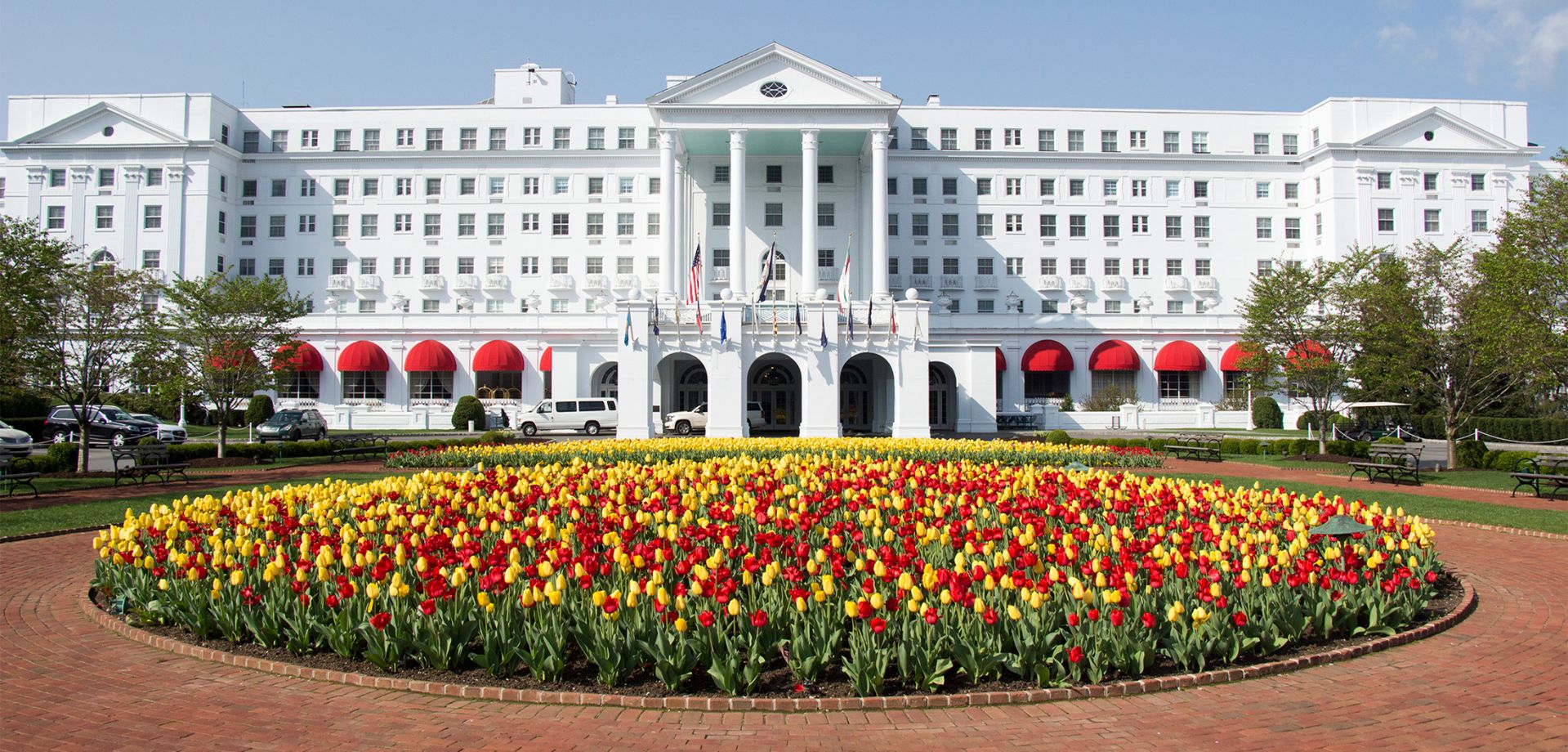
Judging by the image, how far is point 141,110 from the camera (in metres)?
62.5

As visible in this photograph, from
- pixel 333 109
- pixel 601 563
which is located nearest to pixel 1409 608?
pixel 601 563

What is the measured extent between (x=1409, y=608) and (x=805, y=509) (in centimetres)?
637

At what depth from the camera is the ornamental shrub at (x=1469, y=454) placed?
3122 cm

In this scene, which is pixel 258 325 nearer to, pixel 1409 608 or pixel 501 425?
pixel 501 425

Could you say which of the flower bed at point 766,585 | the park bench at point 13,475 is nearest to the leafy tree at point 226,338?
the park bench at point 13,475

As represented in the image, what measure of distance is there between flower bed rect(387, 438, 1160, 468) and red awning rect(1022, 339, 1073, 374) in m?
30.6

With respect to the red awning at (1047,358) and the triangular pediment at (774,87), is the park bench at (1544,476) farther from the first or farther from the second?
the triangular pediment at (774,87)

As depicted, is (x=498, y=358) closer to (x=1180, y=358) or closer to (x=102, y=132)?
(x=102, y=132)

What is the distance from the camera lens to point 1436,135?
62.7 meters

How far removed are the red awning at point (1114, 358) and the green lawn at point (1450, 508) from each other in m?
35.7

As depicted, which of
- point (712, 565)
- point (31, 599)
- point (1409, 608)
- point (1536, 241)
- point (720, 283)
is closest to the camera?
point (712, 565)

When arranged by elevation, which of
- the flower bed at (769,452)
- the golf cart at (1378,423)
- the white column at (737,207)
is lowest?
the flower bed at (769,452)

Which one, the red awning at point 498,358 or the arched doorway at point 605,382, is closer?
the arched doorway at point 605,382

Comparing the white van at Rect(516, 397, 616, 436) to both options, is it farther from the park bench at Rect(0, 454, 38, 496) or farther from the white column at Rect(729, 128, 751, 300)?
the park bench at Rect(0, 454, 38, 496)
